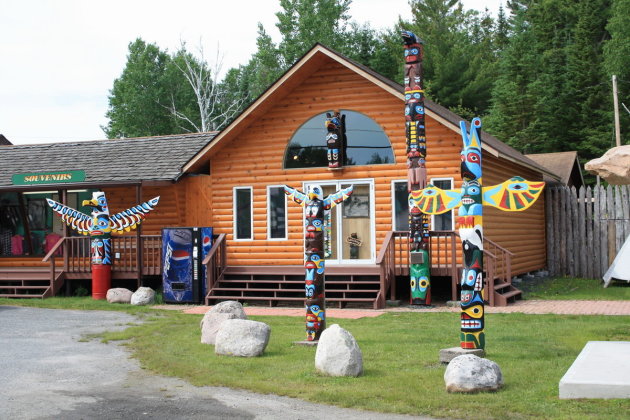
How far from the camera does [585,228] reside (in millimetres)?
21875

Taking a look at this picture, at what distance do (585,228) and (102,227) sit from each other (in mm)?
13271

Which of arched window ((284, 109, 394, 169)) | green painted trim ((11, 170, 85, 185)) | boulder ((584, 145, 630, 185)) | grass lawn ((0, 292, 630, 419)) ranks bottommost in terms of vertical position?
grass lawn ((0, 292, 630, 419))

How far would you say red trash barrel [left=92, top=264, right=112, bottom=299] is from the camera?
1886 centimetres

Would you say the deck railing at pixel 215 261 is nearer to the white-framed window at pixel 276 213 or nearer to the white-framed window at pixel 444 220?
the white-framed window at pixel 276 213

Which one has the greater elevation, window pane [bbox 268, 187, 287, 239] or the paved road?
window pane [bbox 268, 187, 287, 239]

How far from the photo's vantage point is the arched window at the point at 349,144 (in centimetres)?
1805

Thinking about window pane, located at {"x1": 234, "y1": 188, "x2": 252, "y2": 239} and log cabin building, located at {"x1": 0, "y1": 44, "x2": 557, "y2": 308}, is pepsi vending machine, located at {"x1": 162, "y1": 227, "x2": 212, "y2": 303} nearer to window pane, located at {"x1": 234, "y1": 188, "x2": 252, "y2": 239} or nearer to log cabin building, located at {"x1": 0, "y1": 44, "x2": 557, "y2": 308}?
log cabin building, located at {"x1": 0, "y1": 44, "x2": 557, "y2": 308}

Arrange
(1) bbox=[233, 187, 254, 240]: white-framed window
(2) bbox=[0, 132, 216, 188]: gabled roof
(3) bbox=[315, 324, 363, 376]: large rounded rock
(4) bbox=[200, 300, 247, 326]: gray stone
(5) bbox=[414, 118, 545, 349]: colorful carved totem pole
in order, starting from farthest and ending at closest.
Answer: (2) bbox=[0, 132, 216, 188]: gabled roof → (1) bbox=[233, 187, 254, 240]: white-framed window → (4) bbox=[200, 300, 247, 326]: gray stone → (5) bbox=[414, 118, 545, 349]: colorful carved totem pole → (3) bbox=[315, 324, 363, 376]: large rounded rock

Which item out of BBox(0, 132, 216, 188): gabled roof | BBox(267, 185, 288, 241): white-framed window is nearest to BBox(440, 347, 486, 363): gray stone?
BBox(267, 185, 288, 241): white-framed window

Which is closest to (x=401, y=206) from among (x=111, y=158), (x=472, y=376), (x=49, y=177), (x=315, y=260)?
(x=315, y=260)

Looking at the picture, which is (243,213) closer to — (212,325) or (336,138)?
(336,138)

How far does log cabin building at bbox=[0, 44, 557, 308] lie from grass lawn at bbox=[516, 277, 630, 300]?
2.24 feet

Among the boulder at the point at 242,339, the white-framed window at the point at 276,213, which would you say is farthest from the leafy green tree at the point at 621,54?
the boulder at the point at 242,339

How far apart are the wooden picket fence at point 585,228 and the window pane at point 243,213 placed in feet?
29.8
